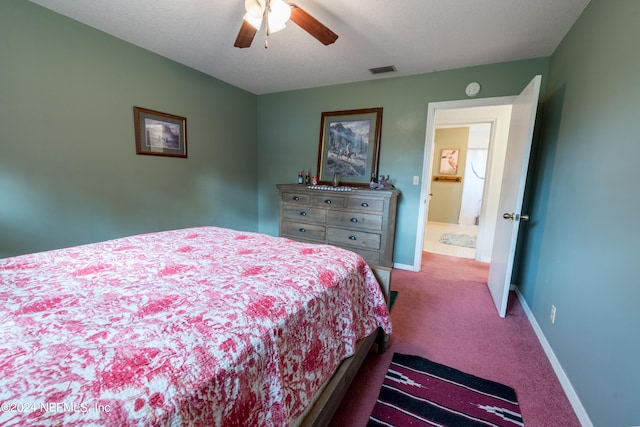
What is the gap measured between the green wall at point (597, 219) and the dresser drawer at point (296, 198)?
2.38 metres

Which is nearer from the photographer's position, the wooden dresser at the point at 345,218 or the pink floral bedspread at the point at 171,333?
the pink floral bedspread at the point at 171,333

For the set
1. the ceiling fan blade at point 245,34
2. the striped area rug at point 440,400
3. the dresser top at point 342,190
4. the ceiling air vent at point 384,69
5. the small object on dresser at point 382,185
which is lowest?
the striped area rug at point 440,400

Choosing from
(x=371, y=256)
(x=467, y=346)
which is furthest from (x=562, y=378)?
(x=371, y=256)

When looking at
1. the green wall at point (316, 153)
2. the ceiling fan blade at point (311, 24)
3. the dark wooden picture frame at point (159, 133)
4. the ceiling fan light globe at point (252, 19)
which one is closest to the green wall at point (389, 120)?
the green wall at point (316, 153)

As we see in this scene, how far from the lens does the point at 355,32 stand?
2217 mm

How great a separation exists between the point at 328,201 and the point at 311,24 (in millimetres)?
1897

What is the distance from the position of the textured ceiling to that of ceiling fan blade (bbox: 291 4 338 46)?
287 mm

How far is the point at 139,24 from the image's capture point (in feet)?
7.16

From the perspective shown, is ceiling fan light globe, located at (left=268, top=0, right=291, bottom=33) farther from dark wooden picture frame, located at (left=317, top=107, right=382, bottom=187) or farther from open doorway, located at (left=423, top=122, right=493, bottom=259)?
open doorway, located at (left=423, top=122, right=493, bottom=259)

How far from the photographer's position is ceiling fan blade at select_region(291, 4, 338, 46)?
1582 millimetres

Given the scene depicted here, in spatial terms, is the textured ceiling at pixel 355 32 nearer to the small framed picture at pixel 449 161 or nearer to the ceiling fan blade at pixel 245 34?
the ceiling fan blade at pixel 245 34

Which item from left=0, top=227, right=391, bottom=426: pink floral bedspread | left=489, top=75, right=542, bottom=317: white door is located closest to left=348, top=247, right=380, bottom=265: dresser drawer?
left=489, top=75, right=542, bottom=317: white door

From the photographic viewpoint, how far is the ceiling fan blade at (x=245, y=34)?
173cm

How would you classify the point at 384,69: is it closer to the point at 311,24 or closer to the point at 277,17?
the point at 311,24
